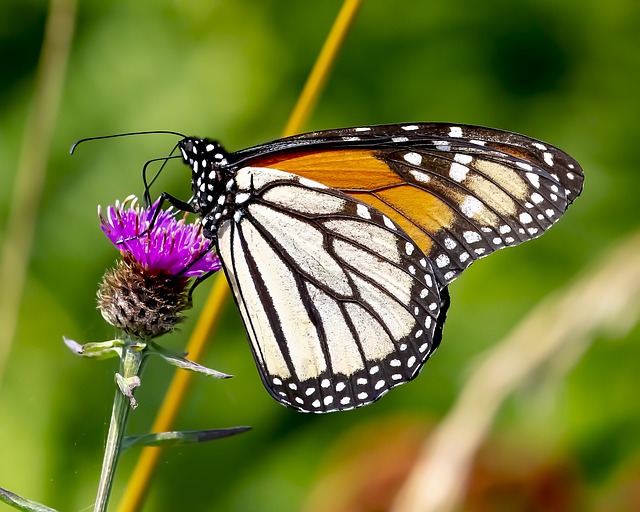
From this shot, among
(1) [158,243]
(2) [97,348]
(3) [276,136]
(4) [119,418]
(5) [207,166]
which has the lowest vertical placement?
(4) [119,418]

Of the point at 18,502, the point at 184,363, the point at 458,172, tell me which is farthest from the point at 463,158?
the point at 18,502

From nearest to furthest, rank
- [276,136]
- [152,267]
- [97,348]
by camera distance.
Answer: [97,348]
[152,267]
[276,136]

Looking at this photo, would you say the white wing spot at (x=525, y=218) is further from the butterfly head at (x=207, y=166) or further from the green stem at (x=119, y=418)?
the green stem at (x=119, y=418)

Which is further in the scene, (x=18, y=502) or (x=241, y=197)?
(x=241, y=197)

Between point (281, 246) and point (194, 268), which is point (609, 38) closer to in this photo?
point (281, 246)

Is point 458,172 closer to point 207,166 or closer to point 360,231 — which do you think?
point 360,231

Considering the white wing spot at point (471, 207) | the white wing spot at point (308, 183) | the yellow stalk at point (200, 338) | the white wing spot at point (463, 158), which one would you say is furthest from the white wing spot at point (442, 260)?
the yellow stalk at point (200, 338)
